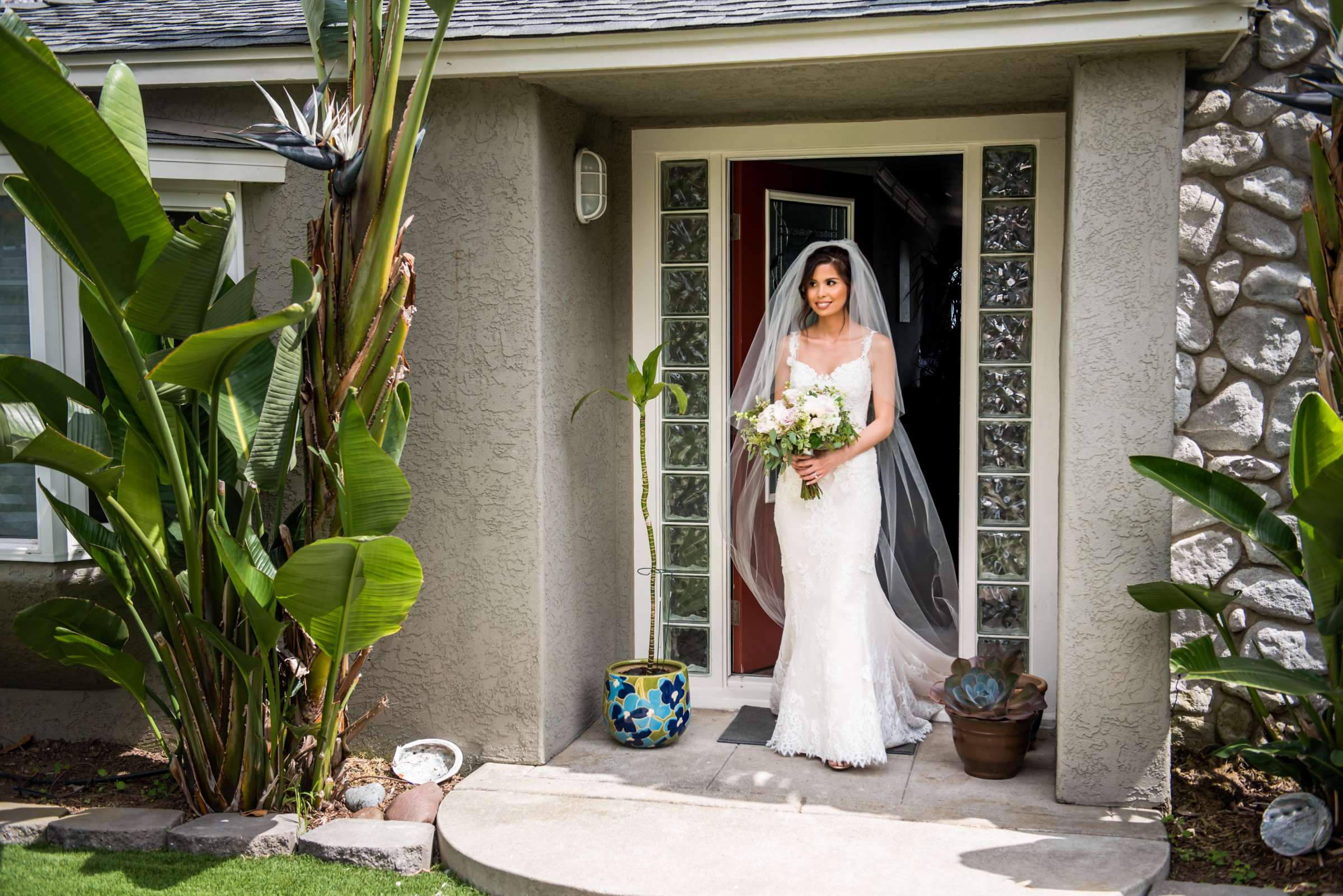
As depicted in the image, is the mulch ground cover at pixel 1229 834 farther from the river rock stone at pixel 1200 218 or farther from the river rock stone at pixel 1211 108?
the river rock stone at pixel 1211 108

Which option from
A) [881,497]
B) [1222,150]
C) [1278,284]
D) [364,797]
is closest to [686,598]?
[881,497]

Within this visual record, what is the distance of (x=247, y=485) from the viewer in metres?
4.66

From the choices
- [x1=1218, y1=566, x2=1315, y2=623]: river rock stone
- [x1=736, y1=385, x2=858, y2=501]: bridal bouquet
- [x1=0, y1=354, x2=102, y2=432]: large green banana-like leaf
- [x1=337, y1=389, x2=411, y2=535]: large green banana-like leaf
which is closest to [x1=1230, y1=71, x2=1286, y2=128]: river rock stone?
[x1=1218, y1=566, x2=1315, y2=623]: river rock stone

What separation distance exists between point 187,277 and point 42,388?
3.13ft

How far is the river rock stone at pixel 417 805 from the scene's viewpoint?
4.94 m

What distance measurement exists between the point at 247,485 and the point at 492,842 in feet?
5.57

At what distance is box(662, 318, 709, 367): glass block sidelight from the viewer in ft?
20.7

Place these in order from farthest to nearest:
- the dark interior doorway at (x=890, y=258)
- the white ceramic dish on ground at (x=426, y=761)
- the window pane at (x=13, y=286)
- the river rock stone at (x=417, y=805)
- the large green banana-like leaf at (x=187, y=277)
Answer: the dark interior doorway at (x=890, y=258) → the window pane at (x=13, y=286) → the white ceramic dish on ground at (x=426, y=761) → the river rock stone at (x=417, y=805) → the large green banana-like leaf at (x=187, y=277)

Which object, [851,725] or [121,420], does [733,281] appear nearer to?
[851,725]

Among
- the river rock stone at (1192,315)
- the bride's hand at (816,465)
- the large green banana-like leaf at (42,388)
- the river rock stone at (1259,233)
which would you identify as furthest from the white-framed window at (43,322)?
the river rock stone at (1259,233)

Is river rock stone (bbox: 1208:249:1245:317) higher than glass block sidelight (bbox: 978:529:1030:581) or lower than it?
higher

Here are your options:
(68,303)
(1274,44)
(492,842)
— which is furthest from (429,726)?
(1274,44)

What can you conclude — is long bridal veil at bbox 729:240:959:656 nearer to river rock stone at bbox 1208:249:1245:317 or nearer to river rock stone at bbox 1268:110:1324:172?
river rock stone at bbox 1208:249:1245:317

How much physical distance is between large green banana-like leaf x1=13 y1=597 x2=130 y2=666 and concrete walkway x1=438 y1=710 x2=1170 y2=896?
159 centimetres
